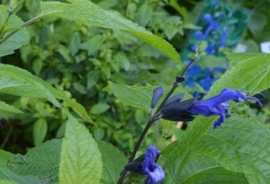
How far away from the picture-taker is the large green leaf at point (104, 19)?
628 mm

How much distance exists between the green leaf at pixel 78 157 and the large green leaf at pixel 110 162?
18 cm

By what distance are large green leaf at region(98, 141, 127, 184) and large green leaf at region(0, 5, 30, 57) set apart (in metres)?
0.17

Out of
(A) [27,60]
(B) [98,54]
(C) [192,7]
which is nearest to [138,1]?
(B) [98,54]

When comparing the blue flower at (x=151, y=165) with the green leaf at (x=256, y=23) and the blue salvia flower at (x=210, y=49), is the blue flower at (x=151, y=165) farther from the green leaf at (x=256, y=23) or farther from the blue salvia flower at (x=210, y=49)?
the green leaf at (x=256, y=23)

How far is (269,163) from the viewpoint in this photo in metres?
0.61

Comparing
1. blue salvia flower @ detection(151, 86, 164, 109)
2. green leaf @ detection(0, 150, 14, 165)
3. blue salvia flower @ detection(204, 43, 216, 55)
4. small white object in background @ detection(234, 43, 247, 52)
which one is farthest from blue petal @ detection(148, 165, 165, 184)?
small white object in background @ detection(234, 43, 247, 52)

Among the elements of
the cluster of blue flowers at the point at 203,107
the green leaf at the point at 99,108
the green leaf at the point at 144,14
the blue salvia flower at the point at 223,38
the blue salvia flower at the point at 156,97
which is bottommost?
the blue salvia flower at the point at 223,38

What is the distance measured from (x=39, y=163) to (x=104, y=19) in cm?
17

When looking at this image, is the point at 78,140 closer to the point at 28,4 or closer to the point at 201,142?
the point at 201,142

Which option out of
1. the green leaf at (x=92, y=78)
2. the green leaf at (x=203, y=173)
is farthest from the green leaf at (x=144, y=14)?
the green leaf at (x=203, y=173)

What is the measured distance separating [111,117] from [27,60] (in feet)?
1.00

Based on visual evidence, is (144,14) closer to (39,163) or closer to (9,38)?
(9,38)

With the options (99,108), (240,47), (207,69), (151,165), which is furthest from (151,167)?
(240,47)

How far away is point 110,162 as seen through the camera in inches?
28.7
